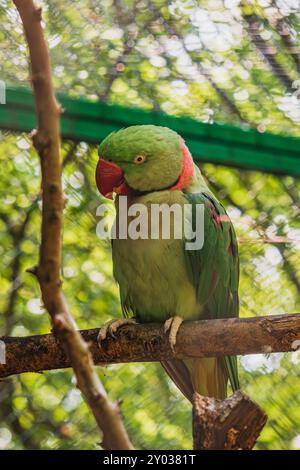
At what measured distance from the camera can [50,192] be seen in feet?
2.33

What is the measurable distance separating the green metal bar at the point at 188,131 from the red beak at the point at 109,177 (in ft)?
1.39

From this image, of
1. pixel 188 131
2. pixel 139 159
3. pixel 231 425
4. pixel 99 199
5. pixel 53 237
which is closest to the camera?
pixel 53 237

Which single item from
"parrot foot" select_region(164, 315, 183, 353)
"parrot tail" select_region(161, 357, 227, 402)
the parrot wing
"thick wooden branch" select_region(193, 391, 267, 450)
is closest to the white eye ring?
the parrot wing

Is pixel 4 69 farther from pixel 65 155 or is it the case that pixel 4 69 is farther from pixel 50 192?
pixel 50 192

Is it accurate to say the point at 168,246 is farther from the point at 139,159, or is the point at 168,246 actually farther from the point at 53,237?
the point at 53,237

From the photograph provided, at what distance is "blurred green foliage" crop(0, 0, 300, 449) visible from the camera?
75.1 inches

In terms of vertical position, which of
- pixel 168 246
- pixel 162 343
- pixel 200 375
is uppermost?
pixel 168 246

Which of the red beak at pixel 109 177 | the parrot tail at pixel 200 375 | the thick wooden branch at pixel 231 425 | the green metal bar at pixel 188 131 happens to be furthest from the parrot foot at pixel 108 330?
the green metal bar at pixel 188 131

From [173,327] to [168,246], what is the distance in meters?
0.19

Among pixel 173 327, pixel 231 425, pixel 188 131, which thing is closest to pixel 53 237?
pixel 231 425

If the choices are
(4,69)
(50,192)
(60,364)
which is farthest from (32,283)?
(50,192)

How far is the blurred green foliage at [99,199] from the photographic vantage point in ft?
6.26

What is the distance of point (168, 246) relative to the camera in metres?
1.52

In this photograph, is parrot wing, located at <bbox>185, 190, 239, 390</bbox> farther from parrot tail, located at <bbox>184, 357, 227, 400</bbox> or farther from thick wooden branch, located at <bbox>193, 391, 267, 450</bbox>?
thick wooden branch, located at <bbox>193, 391, 267, 450</bbox>
